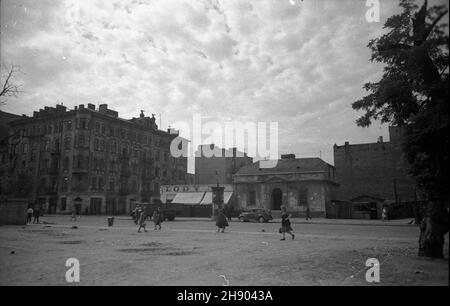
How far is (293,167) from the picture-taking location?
4591 centimetres

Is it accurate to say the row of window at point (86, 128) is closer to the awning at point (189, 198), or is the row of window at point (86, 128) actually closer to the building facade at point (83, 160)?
the building facade at point (83, 160)

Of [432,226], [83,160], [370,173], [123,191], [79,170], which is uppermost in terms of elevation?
[83,160]

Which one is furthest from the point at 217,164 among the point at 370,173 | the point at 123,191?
the point at 370,173

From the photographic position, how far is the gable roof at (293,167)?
4431cm

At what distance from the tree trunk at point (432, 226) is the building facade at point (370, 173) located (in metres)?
44.5

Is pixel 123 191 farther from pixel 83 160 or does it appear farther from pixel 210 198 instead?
pixel 210 198

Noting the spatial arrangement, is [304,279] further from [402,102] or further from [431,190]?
[402,102]

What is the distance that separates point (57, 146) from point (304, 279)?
54.2 m

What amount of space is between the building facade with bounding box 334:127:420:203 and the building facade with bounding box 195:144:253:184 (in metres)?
24.6

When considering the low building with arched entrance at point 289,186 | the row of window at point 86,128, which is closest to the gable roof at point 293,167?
the low building with arched entrance at point 289,186

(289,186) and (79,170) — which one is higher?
(79,170)

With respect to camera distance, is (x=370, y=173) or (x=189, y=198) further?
(x=370, y=173)

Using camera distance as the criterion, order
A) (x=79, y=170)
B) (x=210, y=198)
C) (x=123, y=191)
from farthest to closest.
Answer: (x=123, y=191)
(x=79, y=170)
(x=210, y=198)

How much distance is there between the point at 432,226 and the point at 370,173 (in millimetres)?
48451
